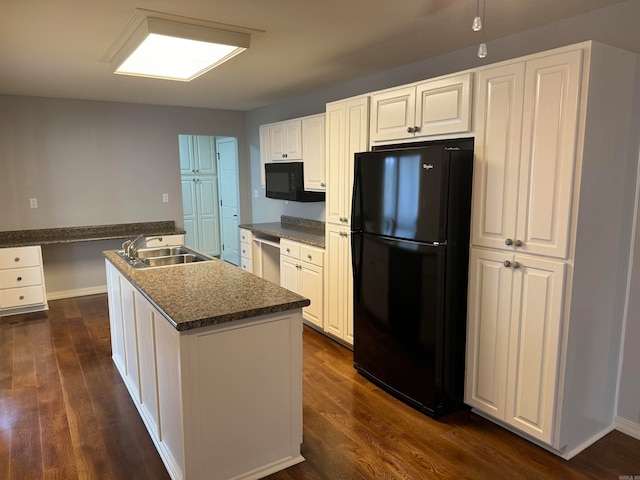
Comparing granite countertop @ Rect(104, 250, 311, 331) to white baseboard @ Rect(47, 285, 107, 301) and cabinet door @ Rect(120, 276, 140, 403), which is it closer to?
cabinet door @ Rect(120, 276, 140, 403)

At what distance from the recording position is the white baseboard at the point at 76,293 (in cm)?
514

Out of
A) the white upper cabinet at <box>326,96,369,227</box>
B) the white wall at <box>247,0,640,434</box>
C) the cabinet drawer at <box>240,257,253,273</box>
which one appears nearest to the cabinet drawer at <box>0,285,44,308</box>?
the cabinet drawer at <box>240,257,253,273</box>

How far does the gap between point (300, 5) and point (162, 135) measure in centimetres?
384

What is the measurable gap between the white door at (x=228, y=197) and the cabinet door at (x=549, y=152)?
15.6 ft

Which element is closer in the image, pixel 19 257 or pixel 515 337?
pixel 515 337

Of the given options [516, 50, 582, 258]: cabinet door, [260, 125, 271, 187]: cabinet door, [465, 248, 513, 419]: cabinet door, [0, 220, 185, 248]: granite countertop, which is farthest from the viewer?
[260, 125, 271, 187]: cabinet door

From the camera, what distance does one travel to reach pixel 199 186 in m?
7.11

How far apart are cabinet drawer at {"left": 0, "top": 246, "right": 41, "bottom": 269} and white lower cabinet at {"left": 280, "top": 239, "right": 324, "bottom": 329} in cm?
258

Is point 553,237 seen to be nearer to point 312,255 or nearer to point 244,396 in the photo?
point 244,396

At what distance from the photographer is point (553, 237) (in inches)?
82.5

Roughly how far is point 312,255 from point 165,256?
124cm

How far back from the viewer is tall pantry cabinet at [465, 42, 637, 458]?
2021mm

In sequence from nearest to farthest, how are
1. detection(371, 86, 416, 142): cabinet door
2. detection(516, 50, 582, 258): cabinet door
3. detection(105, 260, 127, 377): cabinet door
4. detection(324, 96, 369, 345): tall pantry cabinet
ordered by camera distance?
1. detection(516, 50, 582, 258): cabinet door
2. detection(371, 86, 416, 142): cabinet door
3. detection(105, 260, 127, 377): cabinet door
4. detection(324, 96, 369, 345): tall pantry cabinet

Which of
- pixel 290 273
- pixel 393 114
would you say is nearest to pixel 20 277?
pixel 290 273
